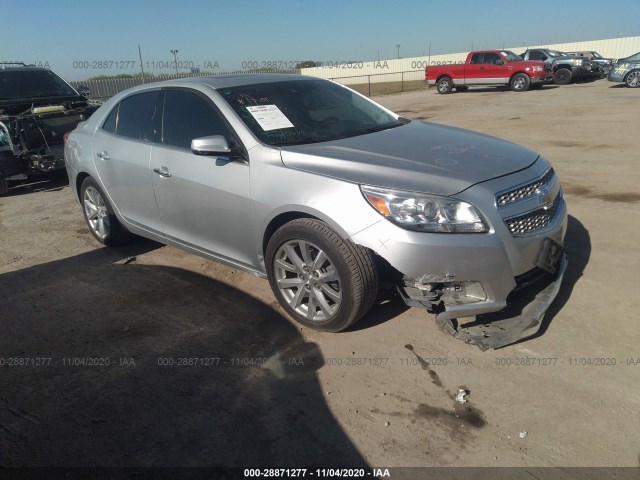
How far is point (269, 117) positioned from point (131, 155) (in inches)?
56.9

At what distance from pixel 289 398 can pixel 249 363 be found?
45cm

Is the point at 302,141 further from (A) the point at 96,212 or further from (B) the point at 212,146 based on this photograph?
(A) the point at 96,212

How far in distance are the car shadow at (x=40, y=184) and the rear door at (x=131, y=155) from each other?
14.0 feet

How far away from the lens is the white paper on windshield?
142 inches

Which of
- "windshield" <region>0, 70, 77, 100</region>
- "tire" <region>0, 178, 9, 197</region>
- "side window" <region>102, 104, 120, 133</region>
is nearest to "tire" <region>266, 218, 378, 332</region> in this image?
"side window" <region>102, 104, 120, 133</region>

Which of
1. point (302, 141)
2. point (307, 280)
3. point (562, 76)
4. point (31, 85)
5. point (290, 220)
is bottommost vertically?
point (307, 280)

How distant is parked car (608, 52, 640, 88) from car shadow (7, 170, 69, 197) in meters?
21.6

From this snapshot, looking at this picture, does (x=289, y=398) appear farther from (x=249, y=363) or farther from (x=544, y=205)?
(x=544, y=205)

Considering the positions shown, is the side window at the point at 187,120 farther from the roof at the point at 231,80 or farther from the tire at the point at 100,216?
the tire at the point at 100,216

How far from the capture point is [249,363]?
3098mm

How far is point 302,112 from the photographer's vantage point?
3906 millimetres

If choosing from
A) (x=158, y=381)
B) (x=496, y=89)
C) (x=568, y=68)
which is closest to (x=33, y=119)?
(x=158, y=381)

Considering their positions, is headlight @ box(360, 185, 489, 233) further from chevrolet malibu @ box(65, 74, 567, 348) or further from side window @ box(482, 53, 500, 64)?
side window @ box(482, 53, 500, 64)

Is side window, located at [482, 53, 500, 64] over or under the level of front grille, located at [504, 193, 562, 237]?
over
